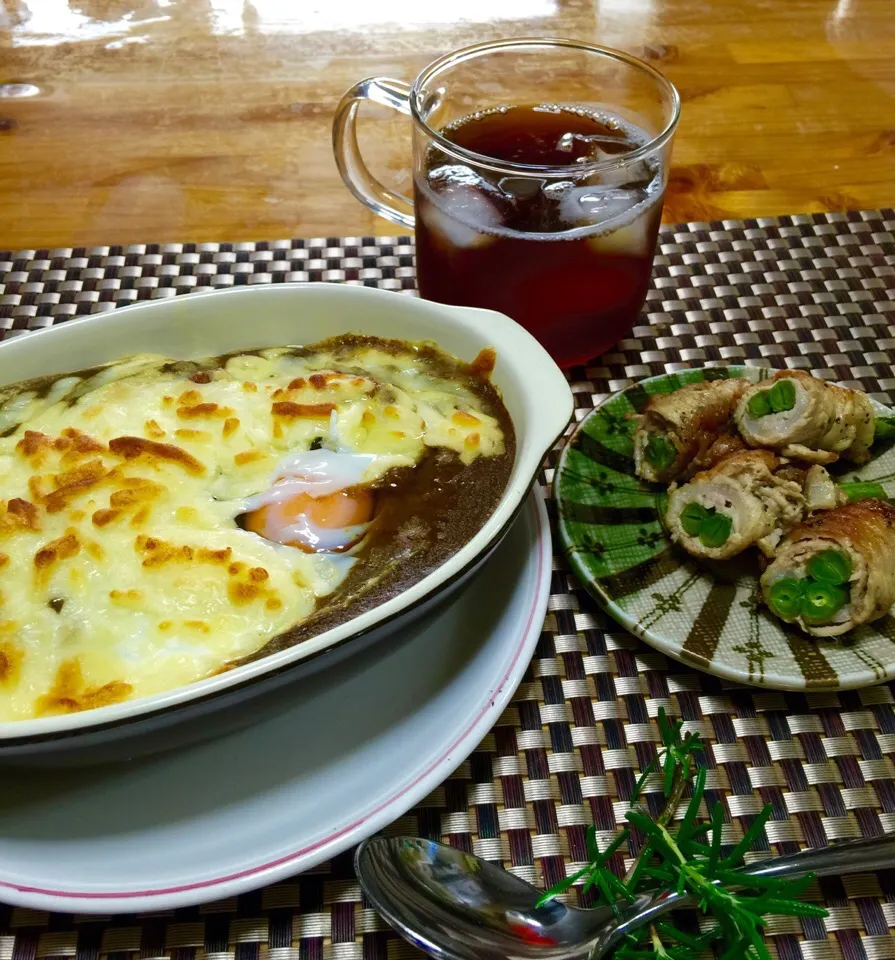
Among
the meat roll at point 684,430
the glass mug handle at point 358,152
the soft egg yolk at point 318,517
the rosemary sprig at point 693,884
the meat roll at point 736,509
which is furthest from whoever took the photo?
the glass mug handle at point 358,152

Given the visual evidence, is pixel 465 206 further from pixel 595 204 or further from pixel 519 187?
pixel 595 204

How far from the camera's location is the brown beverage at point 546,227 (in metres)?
1.35

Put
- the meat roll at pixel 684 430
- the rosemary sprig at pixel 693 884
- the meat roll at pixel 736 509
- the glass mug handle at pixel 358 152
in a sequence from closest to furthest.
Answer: the rosemary sprig at pixel 693 884 → the meat roll at pixel 736 509 → the meat roll at pixel 684 430 → the glass mug handle at pixel 358 152

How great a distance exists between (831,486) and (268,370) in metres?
0.86

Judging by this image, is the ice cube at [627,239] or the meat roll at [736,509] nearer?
the meat roll at [736,509]

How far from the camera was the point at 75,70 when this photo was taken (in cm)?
240

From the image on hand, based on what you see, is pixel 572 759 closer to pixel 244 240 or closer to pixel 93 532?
pixel 93 532

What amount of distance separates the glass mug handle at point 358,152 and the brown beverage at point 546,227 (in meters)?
0.13

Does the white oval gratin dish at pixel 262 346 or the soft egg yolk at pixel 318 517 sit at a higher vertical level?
the white oval gratin dish at pixel 262 346

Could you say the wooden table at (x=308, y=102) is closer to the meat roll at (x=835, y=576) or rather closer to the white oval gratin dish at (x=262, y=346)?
the white oval gratin dish at (x=262, y=346)

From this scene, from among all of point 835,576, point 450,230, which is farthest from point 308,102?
point 835,576

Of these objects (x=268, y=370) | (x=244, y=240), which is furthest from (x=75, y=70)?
(x=268, y=370)

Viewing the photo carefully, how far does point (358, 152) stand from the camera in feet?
5.53

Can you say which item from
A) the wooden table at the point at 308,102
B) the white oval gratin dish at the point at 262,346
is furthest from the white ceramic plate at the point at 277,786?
the wooden table at the point at 308,102
